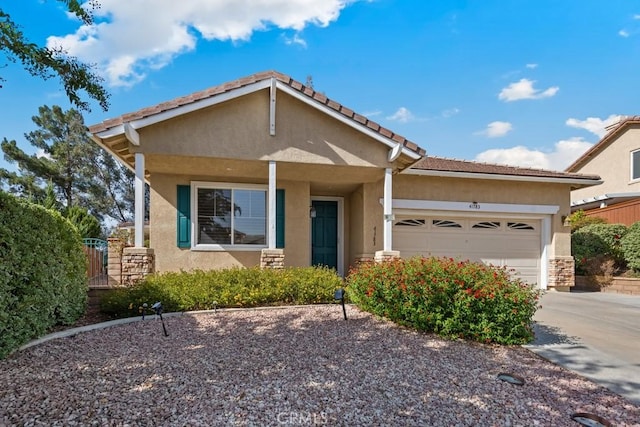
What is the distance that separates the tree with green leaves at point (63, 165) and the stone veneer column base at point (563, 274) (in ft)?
85.4

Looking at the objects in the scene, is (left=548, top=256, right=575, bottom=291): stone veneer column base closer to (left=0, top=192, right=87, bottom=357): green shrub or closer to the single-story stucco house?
the single-story stucco house

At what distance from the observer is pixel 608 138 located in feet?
58.5

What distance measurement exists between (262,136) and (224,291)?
3587mm

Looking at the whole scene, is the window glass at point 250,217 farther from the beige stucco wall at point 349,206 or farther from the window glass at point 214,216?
the beige stucco wall at point 349,206

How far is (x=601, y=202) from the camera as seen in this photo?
14477 mm

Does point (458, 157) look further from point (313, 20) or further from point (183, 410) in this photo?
point (183, 410)

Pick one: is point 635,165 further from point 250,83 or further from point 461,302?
point 250,83

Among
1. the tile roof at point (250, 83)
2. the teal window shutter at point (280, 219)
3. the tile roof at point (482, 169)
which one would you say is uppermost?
the tile roof at point (250, 83)

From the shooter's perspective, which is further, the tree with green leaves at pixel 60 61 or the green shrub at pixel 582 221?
the green shrub at pixel 582 221

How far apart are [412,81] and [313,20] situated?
3.65m

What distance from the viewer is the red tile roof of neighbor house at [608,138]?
55.2 feet

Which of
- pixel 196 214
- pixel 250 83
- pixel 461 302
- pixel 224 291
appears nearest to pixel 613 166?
pixel 461 302

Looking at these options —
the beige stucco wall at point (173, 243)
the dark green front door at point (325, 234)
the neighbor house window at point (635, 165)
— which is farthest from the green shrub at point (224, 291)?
the neighbor house window at point (635, 165)

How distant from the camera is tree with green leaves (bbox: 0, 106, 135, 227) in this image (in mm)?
23047
